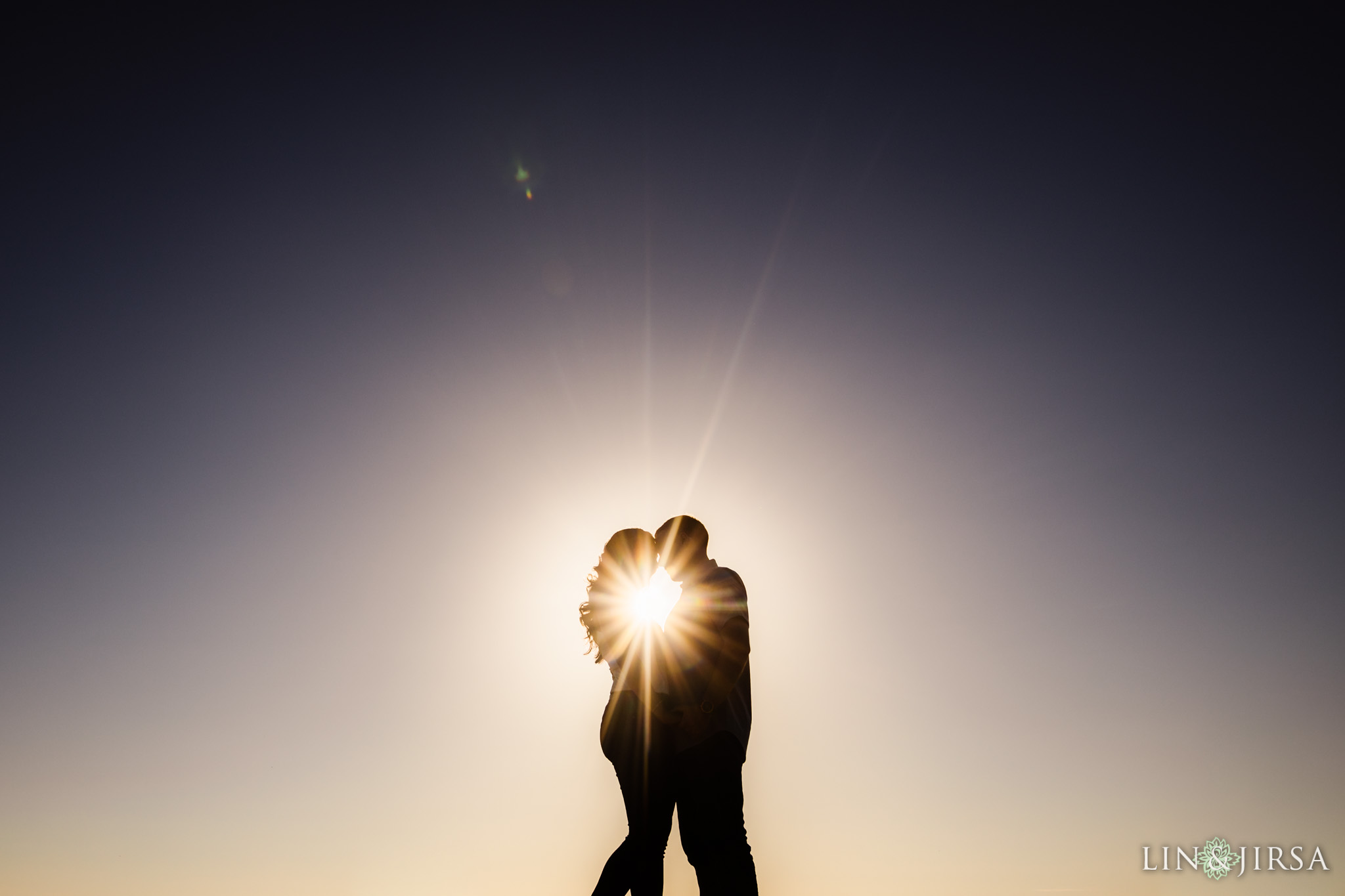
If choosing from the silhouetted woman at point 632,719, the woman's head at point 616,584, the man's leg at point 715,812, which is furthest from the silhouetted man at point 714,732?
the woman's head at point 616,584

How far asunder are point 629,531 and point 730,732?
126 centimetres

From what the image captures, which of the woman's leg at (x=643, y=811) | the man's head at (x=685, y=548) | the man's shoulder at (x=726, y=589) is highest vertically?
the man's head at (x=685, y=548)

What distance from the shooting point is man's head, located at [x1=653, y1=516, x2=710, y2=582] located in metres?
4.06

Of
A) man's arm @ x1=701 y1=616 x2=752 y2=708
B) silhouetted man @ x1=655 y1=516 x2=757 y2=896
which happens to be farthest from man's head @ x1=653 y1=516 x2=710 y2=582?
man's arm @ x1=701 y1=616 x2=752 y2=708

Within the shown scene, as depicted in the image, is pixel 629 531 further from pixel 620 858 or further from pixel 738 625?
pixel 620 858

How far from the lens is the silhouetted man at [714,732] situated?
3.56 m

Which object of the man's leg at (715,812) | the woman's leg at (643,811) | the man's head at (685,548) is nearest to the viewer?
the man's leg at (715,812)

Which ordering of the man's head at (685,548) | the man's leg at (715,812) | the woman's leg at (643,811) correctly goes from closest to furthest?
1. the man's leg at (715,812)
2. the woman's leg at (643,811)
3. the man's head at (685,548)

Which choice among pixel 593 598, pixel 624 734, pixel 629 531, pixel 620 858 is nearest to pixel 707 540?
pixel 629 531

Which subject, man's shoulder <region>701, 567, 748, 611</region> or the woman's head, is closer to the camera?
man's shoulder <region>701, 567, 748, 611</region>

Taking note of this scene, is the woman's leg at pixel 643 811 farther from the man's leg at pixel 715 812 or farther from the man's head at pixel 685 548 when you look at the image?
the man's head at pixel 685 548

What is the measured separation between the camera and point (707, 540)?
13.6 ft

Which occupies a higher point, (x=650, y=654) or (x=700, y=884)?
(x=650, y=654)

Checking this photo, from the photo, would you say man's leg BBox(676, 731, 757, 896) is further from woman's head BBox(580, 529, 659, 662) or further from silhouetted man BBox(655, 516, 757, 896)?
woman's head BBox(580, 529, 659, 662)
